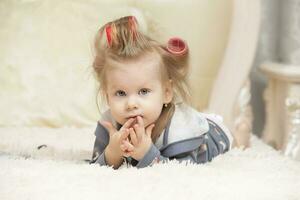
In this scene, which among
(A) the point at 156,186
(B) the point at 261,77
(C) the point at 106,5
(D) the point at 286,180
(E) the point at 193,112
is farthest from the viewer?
(B) the point at 261,77

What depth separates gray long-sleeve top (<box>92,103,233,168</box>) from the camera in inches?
40.1

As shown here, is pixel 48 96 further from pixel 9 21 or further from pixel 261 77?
pixel 261 77

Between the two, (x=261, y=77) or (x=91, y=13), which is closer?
(x=91, y=13)

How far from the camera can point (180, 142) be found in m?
1.04

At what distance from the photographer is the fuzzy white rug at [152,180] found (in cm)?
82

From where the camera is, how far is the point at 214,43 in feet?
5.79

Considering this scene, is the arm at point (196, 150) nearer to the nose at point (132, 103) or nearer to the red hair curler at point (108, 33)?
the nose at point (132, 103)

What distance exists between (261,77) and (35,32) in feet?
2.55

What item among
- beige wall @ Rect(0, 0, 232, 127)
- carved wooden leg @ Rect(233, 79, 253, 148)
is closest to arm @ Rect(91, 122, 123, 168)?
beige wall @ Rect(0, 0, 232, 127)

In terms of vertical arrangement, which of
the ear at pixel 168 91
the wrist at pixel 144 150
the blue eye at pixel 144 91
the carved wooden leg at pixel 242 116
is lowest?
the carved wooden leg at pixel 242 116

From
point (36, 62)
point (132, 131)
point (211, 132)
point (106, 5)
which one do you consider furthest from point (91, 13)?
point (132, 131)

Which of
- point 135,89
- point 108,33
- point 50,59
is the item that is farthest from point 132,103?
point 50,59

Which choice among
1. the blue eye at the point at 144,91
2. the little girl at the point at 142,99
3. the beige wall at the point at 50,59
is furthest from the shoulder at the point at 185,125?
the beige wall at the point at 50,59

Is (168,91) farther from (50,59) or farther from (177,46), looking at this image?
(50,59)
